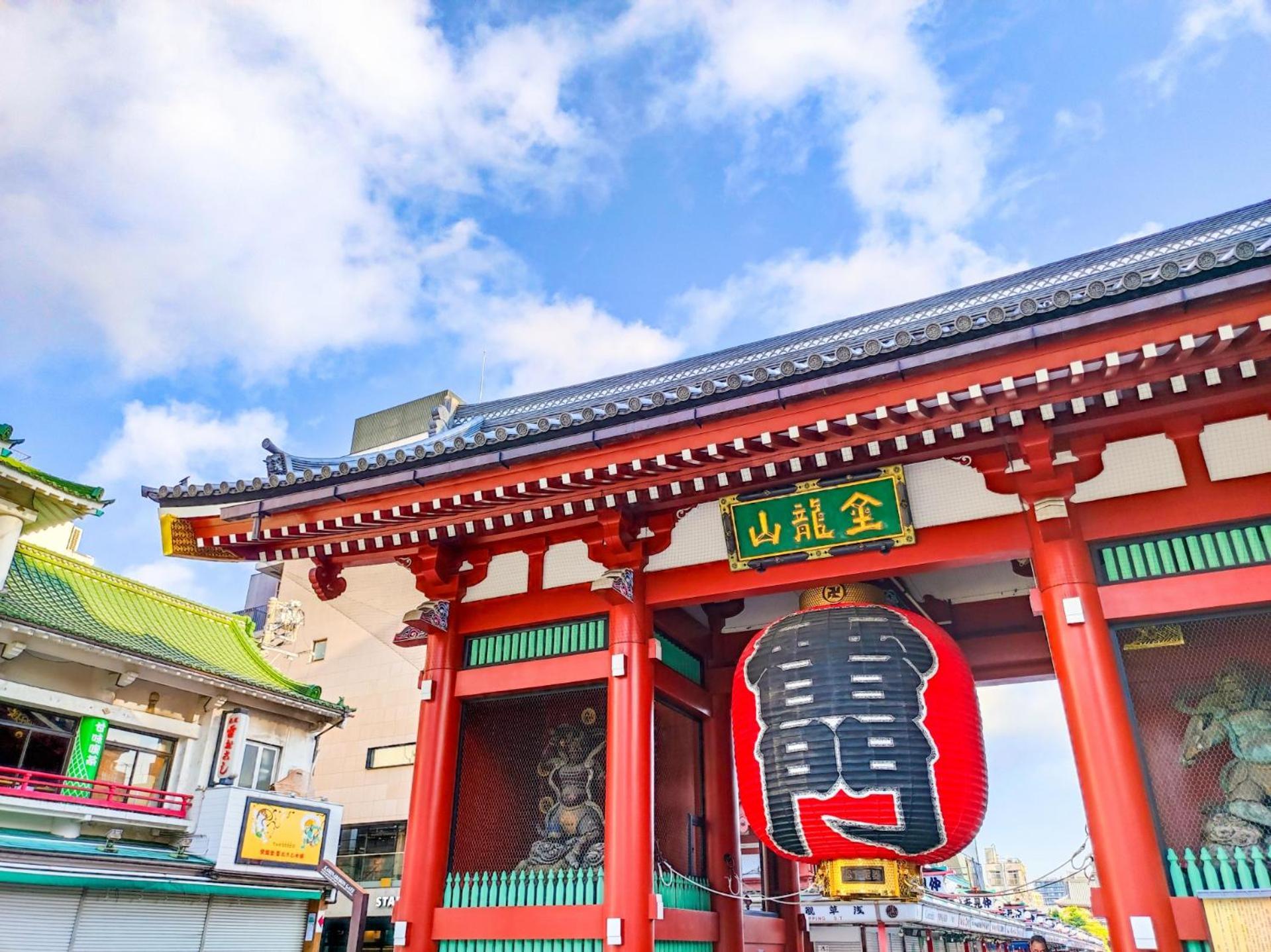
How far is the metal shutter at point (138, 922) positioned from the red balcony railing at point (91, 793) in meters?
1.76

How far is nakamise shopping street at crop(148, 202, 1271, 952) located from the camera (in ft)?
21.1

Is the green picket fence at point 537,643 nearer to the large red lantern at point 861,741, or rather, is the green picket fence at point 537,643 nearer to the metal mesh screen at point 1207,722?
the large red lantern at point 861,741

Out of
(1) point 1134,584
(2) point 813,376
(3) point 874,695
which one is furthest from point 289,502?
(1) point 1134,584

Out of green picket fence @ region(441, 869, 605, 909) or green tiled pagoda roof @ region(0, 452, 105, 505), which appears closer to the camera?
green picket fence @ region(441, 869, 605, 909)

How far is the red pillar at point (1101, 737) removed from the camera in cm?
600

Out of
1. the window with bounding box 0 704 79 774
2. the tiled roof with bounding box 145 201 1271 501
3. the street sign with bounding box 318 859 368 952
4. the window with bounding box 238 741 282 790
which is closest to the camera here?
the tiled roof with bounding box 145 201 1271 501

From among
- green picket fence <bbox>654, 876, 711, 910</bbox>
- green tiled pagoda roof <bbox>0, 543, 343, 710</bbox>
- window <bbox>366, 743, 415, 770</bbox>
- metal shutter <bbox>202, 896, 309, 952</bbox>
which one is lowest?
metal shutter <bbox>202, 896, 309, 952</bbox>

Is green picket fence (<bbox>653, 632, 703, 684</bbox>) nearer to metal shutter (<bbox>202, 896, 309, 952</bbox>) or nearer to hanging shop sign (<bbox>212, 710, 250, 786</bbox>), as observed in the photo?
metal shutter (<bbox>202, 896, 309, 952</bbox>)

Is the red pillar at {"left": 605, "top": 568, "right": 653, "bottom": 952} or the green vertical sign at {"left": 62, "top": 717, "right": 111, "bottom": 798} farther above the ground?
the green vertical sign at {"left": 62, "top": 717, "right": 111, "bottom": 798}

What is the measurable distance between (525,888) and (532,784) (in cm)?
153

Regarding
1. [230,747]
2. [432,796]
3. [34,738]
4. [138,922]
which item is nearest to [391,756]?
[230,747]

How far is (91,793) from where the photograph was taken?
50.9 ft

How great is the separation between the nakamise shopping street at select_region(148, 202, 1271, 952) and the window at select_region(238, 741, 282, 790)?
1150 cm

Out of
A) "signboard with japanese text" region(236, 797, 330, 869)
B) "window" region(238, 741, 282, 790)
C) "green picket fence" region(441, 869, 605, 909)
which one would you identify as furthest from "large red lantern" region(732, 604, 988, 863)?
"window" region(238, 741, 282, 790)
